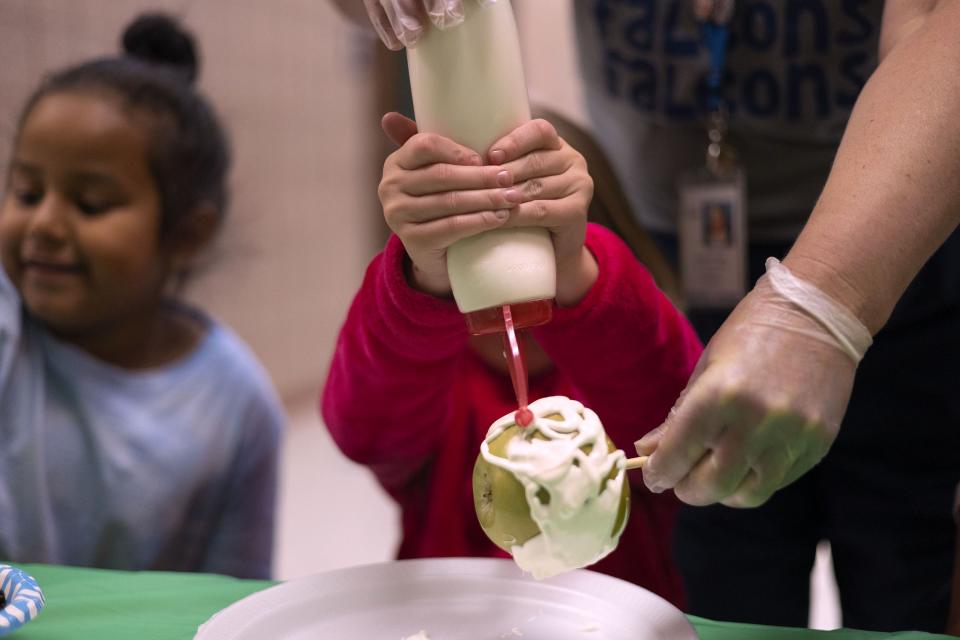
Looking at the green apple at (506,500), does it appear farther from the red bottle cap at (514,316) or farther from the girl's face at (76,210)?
the girl's face at (76,210)

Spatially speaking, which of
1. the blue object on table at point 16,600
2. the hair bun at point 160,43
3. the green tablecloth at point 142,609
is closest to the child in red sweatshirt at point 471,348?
the green tablecloth at point 142,609

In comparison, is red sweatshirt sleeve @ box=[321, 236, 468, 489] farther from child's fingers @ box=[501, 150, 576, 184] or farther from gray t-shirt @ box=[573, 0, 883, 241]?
gray t-shirt @ box=[573, 0, 883, 241]

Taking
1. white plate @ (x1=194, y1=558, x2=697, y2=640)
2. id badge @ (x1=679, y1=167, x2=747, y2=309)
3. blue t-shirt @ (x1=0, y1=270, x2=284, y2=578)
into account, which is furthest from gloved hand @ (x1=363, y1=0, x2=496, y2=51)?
blue t-shirt @ (x1=0, y1=270, x2=284, y2=578)

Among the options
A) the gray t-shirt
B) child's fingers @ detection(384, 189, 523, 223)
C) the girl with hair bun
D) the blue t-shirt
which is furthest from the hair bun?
child's fingers @ detection(384, 189, 523, 223)

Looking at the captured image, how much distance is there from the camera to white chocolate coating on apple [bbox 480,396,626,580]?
719mm

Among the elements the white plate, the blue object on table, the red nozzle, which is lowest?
the white plate

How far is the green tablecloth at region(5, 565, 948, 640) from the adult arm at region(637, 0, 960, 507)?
133 millimetres

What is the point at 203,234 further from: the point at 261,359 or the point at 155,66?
the point at 261,359

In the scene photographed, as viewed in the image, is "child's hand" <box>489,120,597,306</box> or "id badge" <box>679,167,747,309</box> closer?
"child's hand" <box>489,120,597,306</box>

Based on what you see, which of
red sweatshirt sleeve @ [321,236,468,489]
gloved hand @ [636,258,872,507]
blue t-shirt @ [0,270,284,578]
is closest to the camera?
gloved hand @ [636,258,872,507]

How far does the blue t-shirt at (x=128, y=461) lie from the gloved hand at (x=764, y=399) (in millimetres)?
904

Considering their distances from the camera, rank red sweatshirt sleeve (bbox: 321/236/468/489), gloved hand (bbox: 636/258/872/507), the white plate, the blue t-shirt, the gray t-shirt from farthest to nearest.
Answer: the blue t-shirt
the gray t-shirt
red sweatshirt sleeve (bbox: 321/236/468/489)
the white plate
gloved hand (bbox: 636/258/872/507)

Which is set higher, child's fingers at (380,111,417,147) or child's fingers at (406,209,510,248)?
child's fingers at (380,111,417,147)

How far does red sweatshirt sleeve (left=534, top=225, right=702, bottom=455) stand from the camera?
3.17 ft
